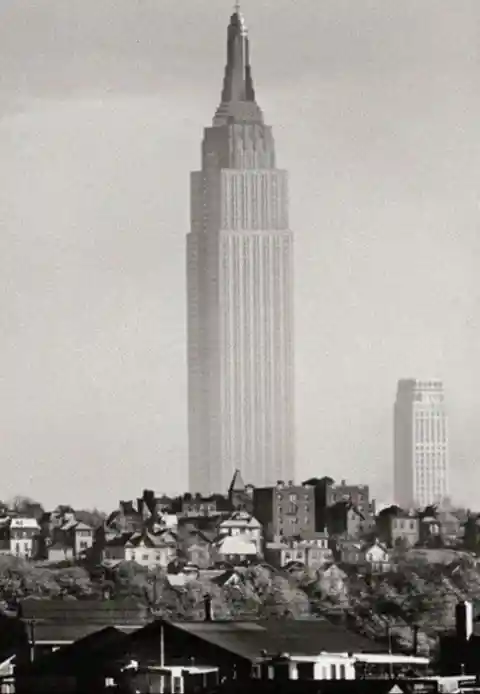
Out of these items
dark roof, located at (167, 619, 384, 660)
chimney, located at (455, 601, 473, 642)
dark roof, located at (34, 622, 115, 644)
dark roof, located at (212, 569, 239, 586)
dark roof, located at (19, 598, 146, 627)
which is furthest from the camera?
dark roof, located at (212, 569, 239, 586)

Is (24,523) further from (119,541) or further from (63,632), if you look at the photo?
(63,632)

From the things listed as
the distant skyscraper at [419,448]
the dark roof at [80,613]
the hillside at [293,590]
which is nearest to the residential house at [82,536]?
the hillside at [293,590]

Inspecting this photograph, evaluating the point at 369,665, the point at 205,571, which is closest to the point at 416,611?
the point at 205,571

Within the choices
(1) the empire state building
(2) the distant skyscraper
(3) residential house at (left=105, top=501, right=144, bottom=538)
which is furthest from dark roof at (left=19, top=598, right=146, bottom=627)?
(1) the empire state building

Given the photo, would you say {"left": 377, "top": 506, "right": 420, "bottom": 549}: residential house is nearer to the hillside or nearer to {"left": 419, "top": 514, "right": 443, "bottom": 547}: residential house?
{"left": 419, "top": 514, "right": 443, "bottom": 547}: residential house

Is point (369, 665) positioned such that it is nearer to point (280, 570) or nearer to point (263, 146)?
point (280, 570)

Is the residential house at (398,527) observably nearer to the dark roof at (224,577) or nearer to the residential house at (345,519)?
the residential house at (345,519)
